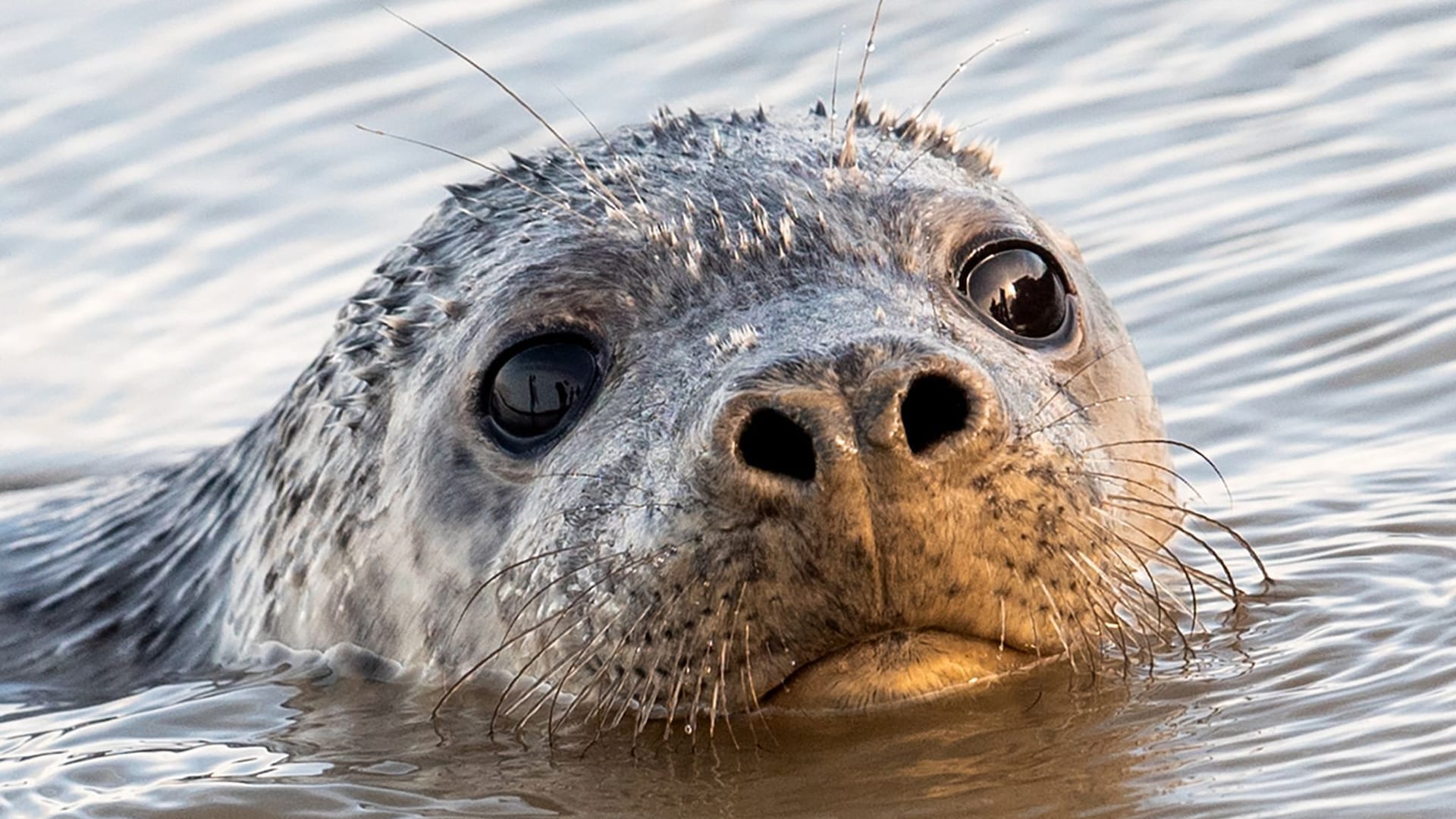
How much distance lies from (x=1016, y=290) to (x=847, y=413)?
120 cm

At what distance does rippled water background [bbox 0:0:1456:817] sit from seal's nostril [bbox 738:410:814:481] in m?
0.68

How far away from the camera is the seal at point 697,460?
4527 millimetres

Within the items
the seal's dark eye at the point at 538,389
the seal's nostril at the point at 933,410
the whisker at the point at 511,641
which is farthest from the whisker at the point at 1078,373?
the seal's dark eye at the point at 538,389

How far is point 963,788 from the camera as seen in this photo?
4.76m

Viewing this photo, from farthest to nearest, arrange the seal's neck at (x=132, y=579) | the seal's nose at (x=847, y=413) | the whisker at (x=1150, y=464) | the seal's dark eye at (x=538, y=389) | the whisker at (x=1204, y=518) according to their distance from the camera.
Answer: the seal's neck at (x=132, y=579), the seal's dark eye at (x=538, y=389), the whisker at (x=1150, y=464), the whisker at (x=1204, y=518), the seal's nose at (x=847, y=413)

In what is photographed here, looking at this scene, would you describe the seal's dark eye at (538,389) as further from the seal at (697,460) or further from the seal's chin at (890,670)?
the seal's chin at (890,670)

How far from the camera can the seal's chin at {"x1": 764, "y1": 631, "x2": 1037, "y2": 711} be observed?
475 centimetres

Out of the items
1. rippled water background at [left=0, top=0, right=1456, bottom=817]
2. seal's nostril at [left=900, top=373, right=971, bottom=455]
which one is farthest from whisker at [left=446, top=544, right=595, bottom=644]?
seal's nostril at [left=900, top=373, right=971, bottom=455]

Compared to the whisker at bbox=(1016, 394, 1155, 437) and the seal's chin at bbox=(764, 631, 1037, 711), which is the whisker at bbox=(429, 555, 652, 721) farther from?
the whisker at bbox=(1016, 394, 1155, 437)

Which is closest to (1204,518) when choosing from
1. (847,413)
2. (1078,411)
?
(1078,411)

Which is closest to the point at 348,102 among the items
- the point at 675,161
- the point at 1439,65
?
the point at 1439,65

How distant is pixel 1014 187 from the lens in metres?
9.38

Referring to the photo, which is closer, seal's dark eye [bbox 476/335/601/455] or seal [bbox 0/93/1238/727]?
seal [bbox 0/93/1238/727]

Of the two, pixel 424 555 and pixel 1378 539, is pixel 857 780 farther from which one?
pixel 1378 539
